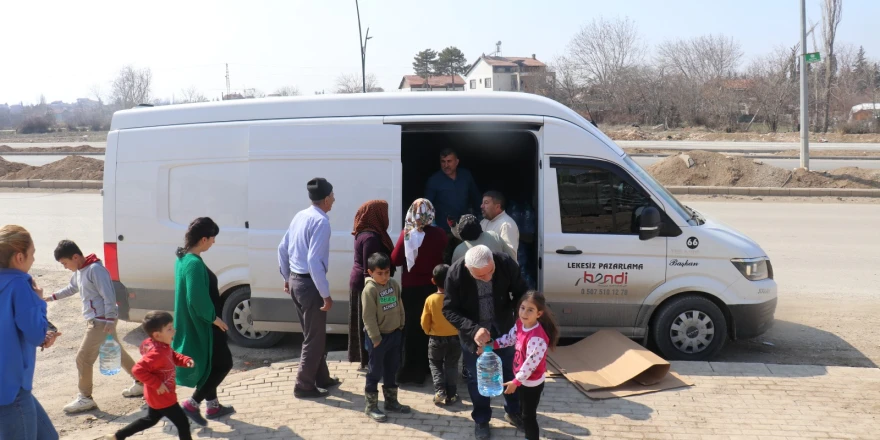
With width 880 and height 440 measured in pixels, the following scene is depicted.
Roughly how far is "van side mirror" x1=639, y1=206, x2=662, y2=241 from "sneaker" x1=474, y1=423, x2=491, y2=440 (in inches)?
99.1

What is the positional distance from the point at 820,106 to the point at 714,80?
33.0 feet

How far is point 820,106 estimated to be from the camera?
49.6 metres

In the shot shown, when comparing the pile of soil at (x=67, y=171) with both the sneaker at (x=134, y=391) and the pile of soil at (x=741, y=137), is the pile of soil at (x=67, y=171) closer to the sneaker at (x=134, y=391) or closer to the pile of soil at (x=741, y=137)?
the sneaker at (x=134, y=391)

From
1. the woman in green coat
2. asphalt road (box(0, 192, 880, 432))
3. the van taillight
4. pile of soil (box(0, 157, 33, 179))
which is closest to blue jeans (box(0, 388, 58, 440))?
the woman in green coat

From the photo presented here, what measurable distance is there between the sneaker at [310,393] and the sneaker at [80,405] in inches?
68.4

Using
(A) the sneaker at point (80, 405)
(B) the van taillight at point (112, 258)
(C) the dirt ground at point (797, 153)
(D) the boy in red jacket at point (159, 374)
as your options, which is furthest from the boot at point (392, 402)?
(C) the dirt ground at point (797, 153)

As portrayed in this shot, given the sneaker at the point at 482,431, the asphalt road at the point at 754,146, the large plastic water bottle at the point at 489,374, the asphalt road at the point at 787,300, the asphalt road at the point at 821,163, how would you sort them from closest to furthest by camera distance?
the large plastic water bottle at the point at 489,374, the sneaker at the point at 482,431, the asphalt road at the point at 787,300, the asphalt road at the point at 821,163, the asphalt road at the point at 754,146

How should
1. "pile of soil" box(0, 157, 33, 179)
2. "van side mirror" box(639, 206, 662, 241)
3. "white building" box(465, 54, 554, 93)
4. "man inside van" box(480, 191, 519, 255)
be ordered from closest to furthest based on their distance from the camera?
"man inside van" box(480, 191, 519, 255)
"van side mirror" box(639, 206, 662, 241)
"pile of soil" box(0, 157, 33, 179)
"white building" box(465, 54, 554, 93)

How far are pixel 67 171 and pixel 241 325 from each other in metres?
19.0

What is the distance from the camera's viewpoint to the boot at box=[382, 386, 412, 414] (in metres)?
5.73

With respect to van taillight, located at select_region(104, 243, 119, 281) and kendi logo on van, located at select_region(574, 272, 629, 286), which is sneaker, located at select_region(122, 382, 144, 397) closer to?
van taillight, located at select_region(104, 243, 119, 281)

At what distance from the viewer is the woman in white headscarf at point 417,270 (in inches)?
236

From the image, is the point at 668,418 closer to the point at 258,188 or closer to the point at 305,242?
the point at 305,242

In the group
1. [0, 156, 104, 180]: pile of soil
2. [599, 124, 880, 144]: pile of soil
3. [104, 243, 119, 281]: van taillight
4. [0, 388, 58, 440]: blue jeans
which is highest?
[599, 124, 880, 144]: pile of soil
